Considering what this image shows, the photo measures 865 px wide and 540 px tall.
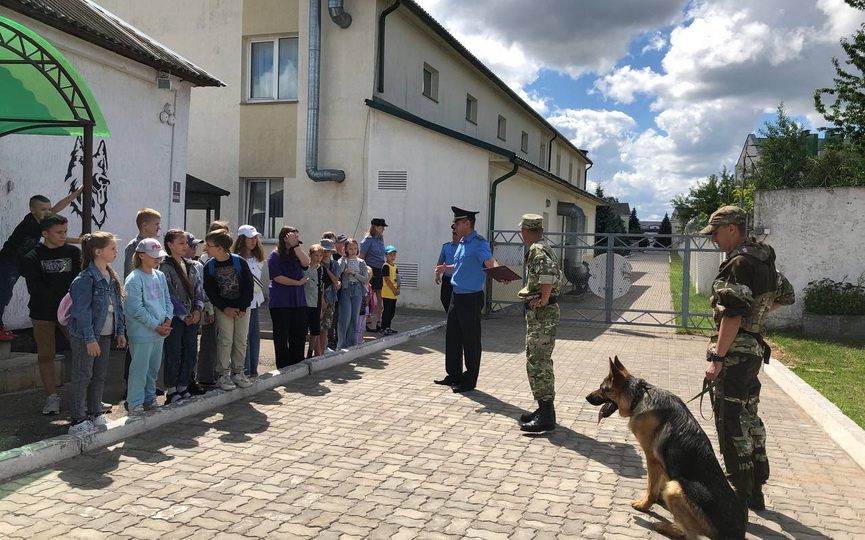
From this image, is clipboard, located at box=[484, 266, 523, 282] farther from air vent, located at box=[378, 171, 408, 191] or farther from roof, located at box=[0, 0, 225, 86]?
air vent, located at box=[378, 171, 408, 191]

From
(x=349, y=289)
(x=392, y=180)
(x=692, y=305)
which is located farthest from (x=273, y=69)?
(x=692, y=305)

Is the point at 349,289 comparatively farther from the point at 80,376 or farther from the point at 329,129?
the point at 329,129

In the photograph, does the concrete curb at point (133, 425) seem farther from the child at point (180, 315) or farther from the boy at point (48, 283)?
the boy at point (48, 283)

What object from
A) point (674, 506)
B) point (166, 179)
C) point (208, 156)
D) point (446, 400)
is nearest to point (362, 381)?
point (446, 400)

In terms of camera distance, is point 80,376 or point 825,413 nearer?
point 80,376

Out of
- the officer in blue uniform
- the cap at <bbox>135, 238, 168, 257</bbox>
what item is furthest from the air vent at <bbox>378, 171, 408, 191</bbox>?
the cap at <bbox>135, 238, 168, 257</bbox>

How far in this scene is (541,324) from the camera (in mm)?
6090

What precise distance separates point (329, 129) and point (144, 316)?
33.1 ft

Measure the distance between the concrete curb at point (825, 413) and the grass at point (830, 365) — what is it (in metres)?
0.17

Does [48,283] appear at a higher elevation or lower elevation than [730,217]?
lower

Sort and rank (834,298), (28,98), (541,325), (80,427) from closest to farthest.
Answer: (80,427)
(541,325)
(28,98)
(834,298)

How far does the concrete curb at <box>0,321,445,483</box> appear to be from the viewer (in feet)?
15.0

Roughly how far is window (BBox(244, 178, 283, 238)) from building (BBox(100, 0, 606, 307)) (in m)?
0.03

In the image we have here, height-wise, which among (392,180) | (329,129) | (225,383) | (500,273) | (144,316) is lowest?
(225,383)
